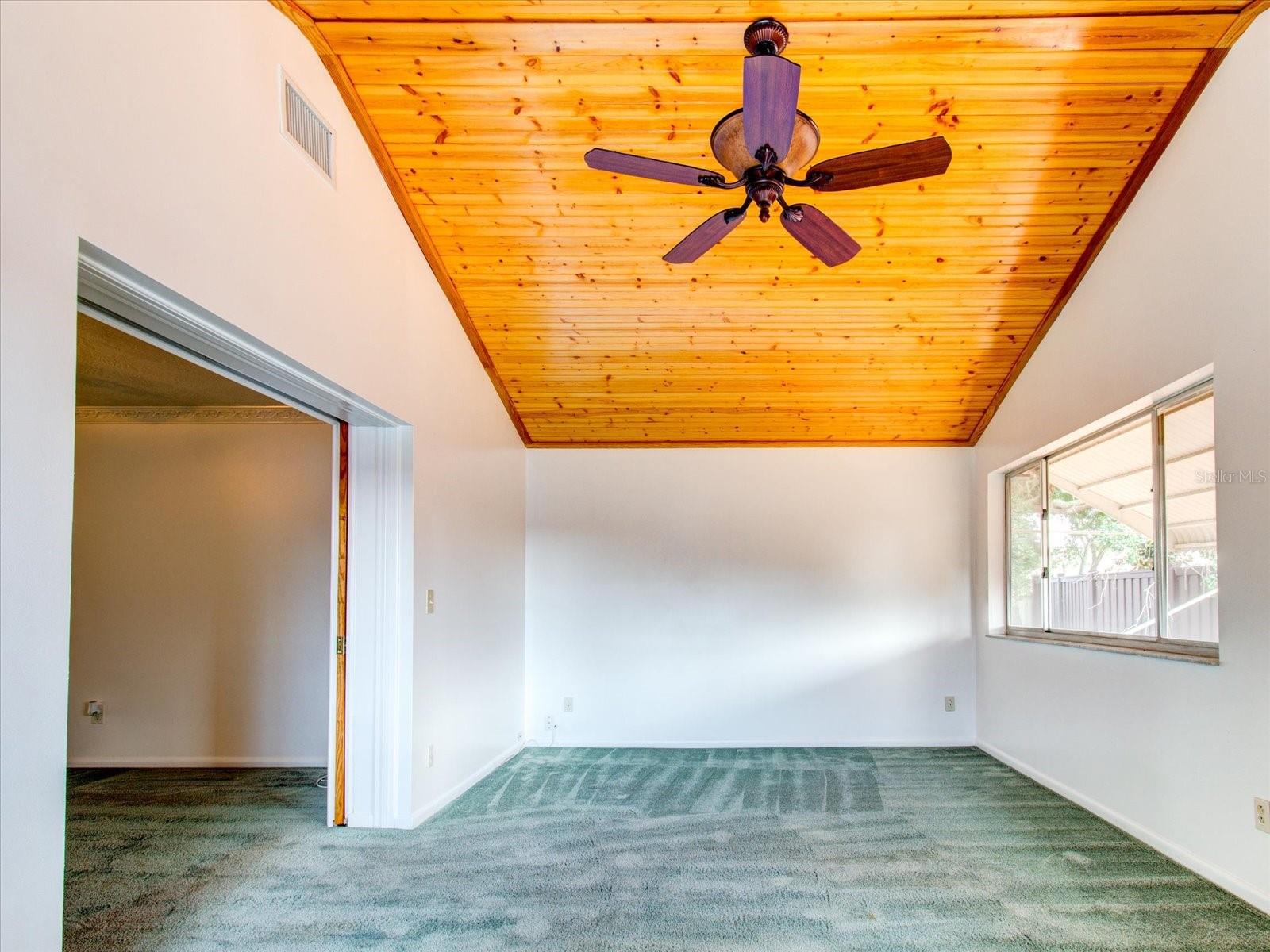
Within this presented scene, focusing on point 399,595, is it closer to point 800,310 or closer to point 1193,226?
point 800,310

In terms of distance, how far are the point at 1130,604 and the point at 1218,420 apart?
129 cm

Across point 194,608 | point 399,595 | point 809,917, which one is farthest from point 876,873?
point 194,608

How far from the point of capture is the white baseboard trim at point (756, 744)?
585 centimetres

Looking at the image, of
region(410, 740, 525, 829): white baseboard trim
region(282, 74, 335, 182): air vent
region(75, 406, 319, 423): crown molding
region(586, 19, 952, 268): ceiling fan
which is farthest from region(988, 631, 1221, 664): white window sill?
region(75, 406, 319, 423): crown molding

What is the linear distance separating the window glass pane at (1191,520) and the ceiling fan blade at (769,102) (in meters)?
2.23

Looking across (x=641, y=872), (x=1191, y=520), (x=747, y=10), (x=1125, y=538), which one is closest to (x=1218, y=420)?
(x=1191, y=520)

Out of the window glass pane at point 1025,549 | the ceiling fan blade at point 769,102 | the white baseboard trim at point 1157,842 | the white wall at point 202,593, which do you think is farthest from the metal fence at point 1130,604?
the white wall at point 202,593

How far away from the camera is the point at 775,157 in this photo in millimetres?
2424

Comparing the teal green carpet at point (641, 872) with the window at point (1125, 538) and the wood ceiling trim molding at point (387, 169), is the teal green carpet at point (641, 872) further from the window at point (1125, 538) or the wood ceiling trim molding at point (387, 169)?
the wood ceiling trim molding at point (387, 169)

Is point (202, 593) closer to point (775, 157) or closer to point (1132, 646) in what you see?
point (775, 157)

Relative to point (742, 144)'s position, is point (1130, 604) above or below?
below

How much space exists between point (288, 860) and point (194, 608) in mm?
2498

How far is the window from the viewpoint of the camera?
353 centimetres

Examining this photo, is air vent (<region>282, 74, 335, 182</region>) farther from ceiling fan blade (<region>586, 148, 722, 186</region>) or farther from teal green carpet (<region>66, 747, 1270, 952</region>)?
teal green carpet (<region>66, 747, 1270, 952</region>)
